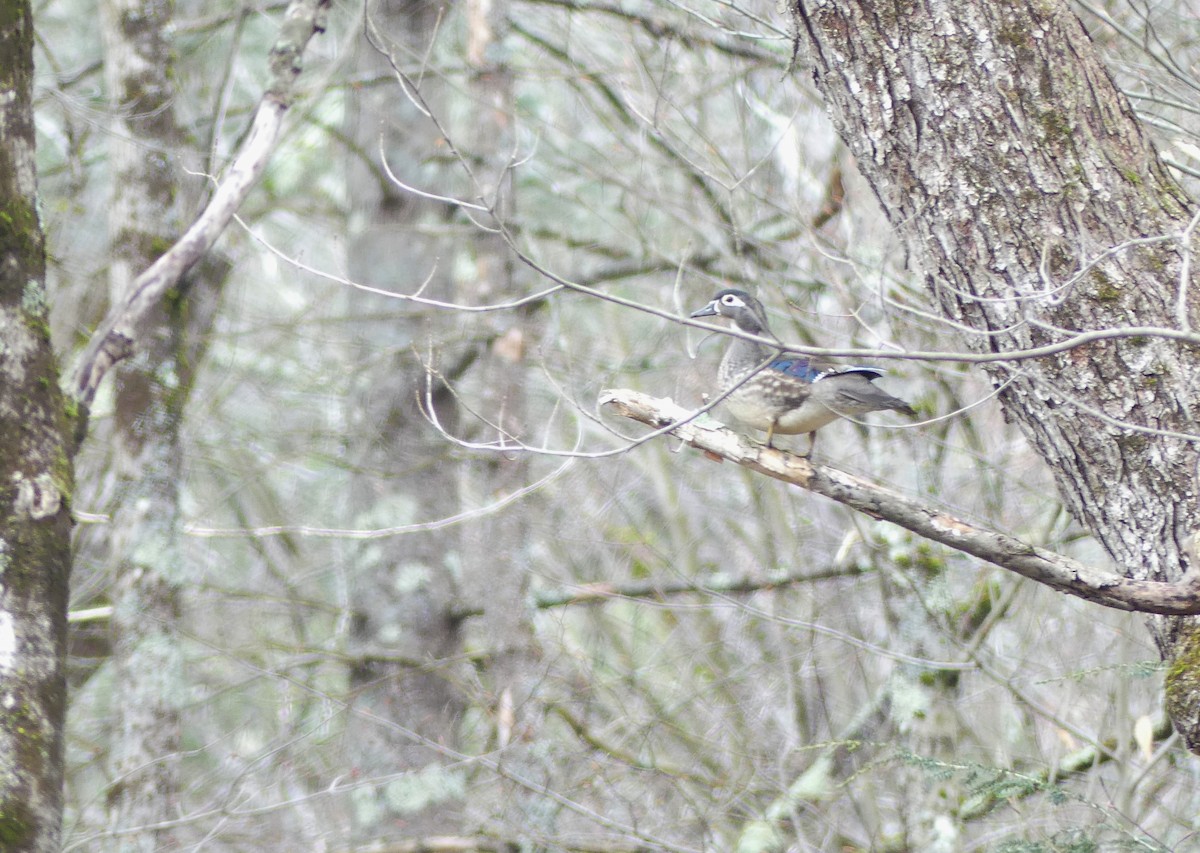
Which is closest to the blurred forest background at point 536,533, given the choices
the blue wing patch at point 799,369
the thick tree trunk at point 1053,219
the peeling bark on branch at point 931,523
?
the blue wing patch at point 799,369

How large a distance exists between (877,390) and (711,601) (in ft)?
9.90

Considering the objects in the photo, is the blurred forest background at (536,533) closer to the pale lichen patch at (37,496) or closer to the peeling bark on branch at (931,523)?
the peeling bark on branch at (931,523)

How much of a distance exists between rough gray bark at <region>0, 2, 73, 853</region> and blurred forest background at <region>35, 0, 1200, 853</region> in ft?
7.37

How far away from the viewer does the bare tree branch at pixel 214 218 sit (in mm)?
2916

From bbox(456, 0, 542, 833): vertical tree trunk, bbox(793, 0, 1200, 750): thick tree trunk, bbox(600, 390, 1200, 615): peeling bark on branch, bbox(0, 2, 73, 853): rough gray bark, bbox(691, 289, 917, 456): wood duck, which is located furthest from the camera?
bbox(456, 0, 542, 833): vertical tree trunk

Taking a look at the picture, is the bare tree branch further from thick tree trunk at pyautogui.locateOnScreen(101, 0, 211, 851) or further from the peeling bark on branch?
thick tree trunk at pyautogui.locateOnScreen(101, 0, 211, 851)

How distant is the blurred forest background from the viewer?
5648mm

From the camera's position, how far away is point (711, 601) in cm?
656

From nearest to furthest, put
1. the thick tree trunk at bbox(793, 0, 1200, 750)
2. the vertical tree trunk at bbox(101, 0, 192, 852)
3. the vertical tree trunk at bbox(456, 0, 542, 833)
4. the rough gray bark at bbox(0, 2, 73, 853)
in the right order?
the rough gray bark at bbox(0, 2, 73, 853), the thick tree trunk at bbox(793, 0, 1200, 750), the vertical tree trunk at bbox(101, 0, 192, 852), the vertical tree trunk at bbox(456, 0, 542, 833)

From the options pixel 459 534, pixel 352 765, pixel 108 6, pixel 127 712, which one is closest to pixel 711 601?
pixel 459 534

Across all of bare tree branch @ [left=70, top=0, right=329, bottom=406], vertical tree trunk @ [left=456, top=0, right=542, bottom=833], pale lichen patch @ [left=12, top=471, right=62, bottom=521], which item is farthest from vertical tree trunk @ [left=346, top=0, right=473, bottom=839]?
pale lichen patch @ [left=12, top=471, right=62, bottom=521]

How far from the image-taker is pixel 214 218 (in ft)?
10.7

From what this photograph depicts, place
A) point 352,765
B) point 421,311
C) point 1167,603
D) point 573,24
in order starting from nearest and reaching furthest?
point 1167,603
point 352,765
point 421,311
point 573,24

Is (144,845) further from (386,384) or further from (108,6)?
(108,6)
